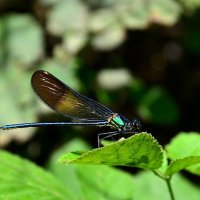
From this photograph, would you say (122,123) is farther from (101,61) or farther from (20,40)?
(101,61)

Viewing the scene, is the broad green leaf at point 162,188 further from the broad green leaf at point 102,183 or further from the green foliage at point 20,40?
the green foliage at point 20,40

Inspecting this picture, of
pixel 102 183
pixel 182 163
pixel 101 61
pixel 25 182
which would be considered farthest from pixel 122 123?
pixel 101 61

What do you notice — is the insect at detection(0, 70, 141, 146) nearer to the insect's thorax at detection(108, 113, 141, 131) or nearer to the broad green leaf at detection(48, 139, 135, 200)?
the insect's thorax at detection(108, 113, 141, 131)

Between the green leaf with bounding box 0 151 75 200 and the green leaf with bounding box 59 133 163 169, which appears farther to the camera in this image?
the green leaf with bounding box 0 151 75 200

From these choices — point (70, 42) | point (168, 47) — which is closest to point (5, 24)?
point (70, 42)

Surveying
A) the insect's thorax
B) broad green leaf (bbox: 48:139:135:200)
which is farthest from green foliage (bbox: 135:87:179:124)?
broad green leaf (bbox: 48:139:135:200)

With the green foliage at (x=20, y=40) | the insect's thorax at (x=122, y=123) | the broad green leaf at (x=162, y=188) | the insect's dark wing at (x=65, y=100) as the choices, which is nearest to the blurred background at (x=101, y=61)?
the green foliage at (x=20, y=40)
